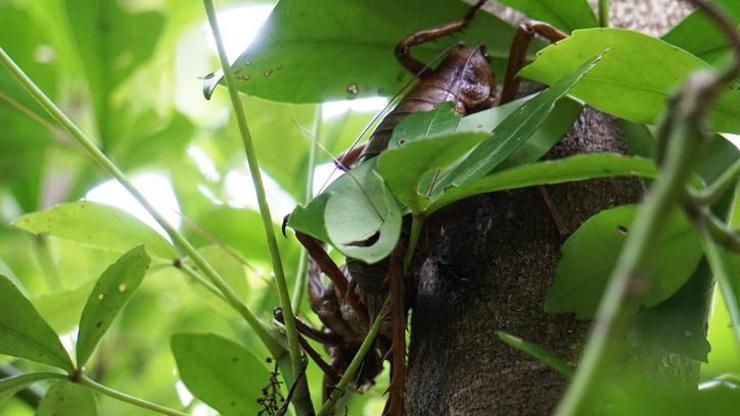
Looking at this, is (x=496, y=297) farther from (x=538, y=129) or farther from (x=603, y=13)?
(x=603, y=13)

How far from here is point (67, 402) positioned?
0.79 metres

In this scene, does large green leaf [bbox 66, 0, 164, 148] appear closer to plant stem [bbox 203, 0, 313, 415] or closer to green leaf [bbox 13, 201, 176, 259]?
green leaf [bbox 13, 201, 176, 259]

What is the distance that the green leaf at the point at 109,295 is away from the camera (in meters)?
0.74

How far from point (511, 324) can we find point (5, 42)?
0.92m

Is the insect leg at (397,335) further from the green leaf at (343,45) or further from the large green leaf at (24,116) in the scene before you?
the large green leaf at (24,116)

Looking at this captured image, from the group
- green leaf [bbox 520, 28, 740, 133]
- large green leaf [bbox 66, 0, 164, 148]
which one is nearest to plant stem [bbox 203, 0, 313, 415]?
green leaf [bbox 520, 28, 740, 133]

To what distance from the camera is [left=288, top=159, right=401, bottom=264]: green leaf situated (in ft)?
1.75

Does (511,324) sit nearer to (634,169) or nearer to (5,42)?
(634,169)

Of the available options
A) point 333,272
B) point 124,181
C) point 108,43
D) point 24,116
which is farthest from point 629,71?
point 24,116

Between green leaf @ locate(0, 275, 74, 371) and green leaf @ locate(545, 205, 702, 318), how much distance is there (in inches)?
16.2

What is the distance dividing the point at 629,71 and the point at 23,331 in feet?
1.71

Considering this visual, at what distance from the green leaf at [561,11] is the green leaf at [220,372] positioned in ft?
1.38

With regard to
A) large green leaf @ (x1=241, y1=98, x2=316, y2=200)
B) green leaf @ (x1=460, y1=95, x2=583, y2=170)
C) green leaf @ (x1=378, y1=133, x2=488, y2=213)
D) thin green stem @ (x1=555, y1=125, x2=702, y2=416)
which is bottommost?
large green leaf @ (x1=241, y1=98, x2=316, y2=200)

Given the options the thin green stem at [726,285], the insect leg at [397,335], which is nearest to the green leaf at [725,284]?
the thin green stem at [726,285]
